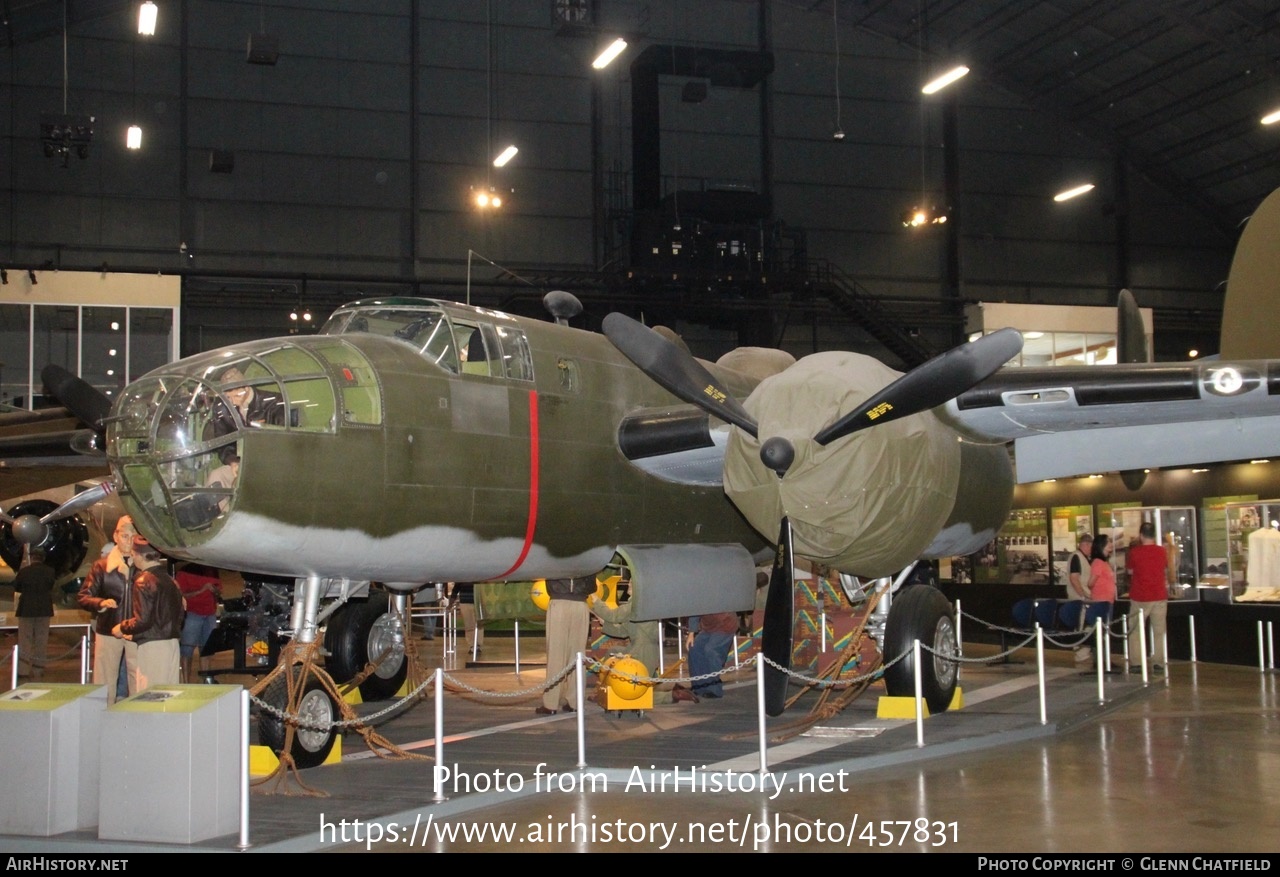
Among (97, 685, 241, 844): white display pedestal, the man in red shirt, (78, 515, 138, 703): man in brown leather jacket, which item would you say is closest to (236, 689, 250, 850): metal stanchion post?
(97, 685, 241, 844): white display pedestal

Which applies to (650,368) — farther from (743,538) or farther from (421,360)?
(743,538)

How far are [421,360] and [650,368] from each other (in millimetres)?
1863

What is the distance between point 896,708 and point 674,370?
187 inches

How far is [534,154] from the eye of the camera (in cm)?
3369

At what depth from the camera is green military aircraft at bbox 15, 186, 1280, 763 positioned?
831 cm

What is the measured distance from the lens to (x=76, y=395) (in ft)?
38.2

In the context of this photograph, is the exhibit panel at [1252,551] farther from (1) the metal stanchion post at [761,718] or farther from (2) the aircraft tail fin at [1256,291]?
(1) the metal stanchion post at [761,718]

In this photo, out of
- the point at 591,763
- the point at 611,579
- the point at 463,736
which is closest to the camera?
the point at 591,763

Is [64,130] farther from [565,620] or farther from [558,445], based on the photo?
[558,445]

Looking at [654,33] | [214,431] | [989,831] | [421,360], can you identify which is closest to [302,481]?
[214,431]

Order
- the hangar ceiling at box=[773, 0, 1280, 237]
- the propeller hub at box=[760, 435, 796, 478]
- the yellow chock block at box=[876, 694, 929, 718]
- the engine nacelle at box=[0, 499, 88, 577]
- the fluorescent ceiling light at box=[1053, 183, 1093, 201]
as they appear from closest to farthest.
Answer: the propeller hub at box=[760, 435, 796, 478], the yellow chock block at box=[876, 694, 929, 718], the engine nacelle at box=[0, 499, 88, 577], the hangar ceiling at box=[773, 0, 1280, 237], the fluorescent ceiling light at box=[1053, 183, 1093, 201]

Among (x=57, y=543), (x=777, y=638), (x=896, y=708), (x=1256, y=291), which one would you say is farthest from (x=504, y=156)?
(x=777, y=638)

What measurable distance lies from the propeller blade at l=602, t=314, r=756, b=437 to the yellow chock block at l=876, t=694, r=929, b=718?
166 inches

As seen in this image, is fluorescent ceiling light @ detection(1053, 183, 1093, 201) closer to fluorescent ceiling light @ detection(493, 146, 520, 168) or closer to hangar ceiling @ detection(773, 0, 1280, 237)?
hangar ceiling @ detection(773, 0, 1280, 237)
